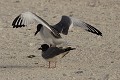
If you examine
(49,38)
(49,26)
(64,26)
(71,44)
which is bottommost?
(71,44)

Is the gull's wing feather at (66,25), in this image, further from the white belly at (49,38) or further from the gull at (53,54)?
the gull at (53,54)

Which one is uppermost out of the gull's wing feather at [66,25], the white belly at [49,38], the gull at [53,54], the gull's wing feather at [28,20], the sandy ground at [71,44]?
the gull's wing feather at [28,20]

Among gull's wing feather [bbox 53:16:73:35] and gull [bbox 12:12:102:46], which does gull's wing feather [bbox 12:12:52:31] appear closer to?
gull [bbox 12:12:102:46]

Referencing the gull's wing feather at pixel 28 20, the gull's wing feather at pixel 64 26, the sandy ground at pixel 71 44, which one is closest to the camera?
the sandy ground at pixel 71 44

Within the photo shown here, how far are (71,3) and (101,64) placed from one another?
6.66m

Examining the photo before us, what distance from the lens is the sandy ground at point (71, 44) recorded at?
866 cm

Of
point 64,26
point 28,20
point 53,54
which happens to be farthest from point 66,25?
point 28,20

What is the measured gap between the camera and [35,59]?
32.0 ft

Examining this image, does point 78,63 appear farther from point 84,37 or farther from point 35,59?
point 84,37

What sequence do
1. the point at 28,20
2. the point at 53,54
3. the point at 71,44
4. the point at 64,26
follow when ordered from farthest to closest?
1. the point at 71,44
2. the point at 64,26
3. the point at 53,54
4. the point at 28,20

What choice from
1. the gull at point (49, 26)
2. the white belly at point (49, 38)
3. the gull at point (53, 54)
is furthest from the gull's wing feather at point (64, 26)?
the gull at point (53, 54)

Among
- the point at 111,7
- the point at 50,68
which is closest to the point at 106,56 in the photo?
the point at 50,68

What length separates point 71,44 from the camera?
31.5 ft

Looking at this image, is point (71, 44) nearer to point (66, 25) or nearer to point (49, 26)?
point (66, 25)
